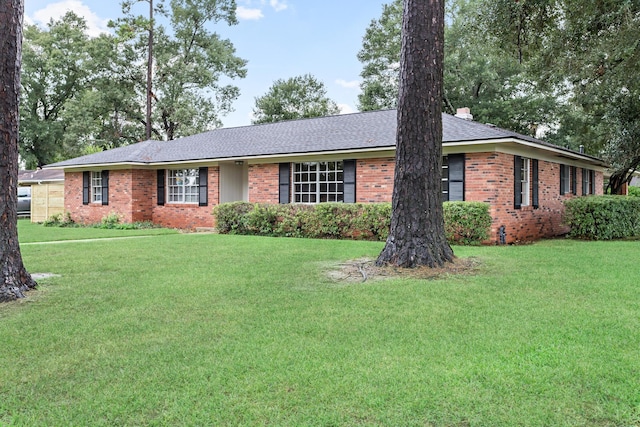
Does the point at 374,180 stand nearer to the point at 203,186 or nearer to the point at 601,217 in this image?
the point at 601,217

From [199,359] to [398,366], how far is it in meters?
1.56

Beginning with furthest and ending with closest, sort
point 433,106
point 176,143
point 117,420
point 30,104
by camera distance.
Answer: point 30,104, point 176,143, point 433,106, point 117,420

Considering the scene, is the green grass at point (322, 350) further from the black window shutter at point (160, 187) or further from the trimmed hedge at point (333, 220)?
the black window shutter at point (160, 187)

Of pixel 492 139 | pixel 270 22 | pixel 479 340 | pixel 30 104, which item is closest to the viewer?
pixel 479 340

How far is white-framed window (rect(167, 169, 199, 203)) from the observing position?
60.8ft

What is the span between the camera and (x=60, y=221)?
21062 millimetres

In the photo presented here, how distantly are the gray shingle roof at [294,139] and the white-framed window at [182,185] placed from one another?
26.5 inches

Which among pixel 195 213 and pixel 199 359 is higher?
pixel 195 213

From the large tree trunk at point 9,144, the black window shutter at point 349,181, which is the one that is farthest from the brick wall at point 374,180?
the large tree trunk at point 9,144

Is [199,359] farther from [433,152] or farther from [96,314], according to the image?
[433,152]

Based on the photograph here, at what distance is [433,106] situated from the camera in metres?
7.77

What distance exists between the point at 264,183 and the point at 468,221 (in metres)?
7.55

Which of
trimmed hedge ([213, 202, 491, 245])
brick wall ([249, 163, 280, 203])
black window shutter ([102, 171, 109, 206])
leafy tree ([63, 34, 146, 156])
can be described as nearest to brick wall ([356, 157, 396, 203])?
trimmed hedge ([213, 202, 491, 245])

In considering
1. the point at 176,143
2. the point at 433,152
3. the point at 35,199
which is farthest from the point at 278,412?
the point at 35,199
